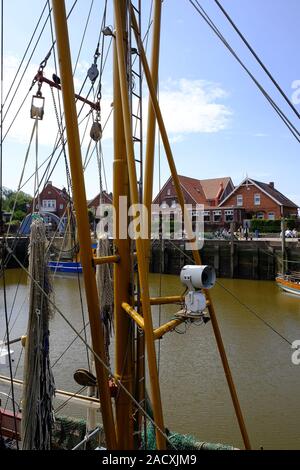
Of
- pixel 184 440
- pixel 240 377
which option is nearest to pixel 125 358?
pixel 184 440

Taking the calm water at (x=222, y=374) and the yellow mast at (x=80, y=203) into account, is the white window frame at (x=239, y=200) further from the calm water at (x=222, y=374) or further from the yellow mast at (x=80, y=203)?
the yellow mast at (x=80, y=203)

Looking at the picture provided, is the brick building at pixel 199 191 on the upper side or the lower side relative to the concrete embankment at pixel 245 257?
upper

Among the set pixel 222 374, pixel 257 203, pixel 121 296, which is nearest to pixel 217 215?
pixel 257 203

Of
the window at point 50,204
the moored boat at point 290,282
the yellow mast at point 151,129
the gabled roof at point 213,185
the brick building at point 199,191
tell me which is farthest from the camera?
the window at point 50,204

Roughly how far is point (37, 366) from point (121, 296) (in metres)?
1.21

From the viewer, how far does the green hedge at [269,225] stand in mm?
38594

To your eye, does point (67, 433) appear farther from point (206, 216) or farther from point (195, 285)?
point (206, 216)

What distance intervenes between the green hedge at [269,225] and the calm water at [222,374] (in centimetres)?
1847

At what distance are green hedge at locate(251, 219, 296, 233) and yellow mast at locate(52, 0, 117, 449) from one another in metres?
36.8

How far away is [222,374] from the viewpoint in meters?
12.5

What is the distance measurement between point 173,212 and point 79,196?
133 ft
